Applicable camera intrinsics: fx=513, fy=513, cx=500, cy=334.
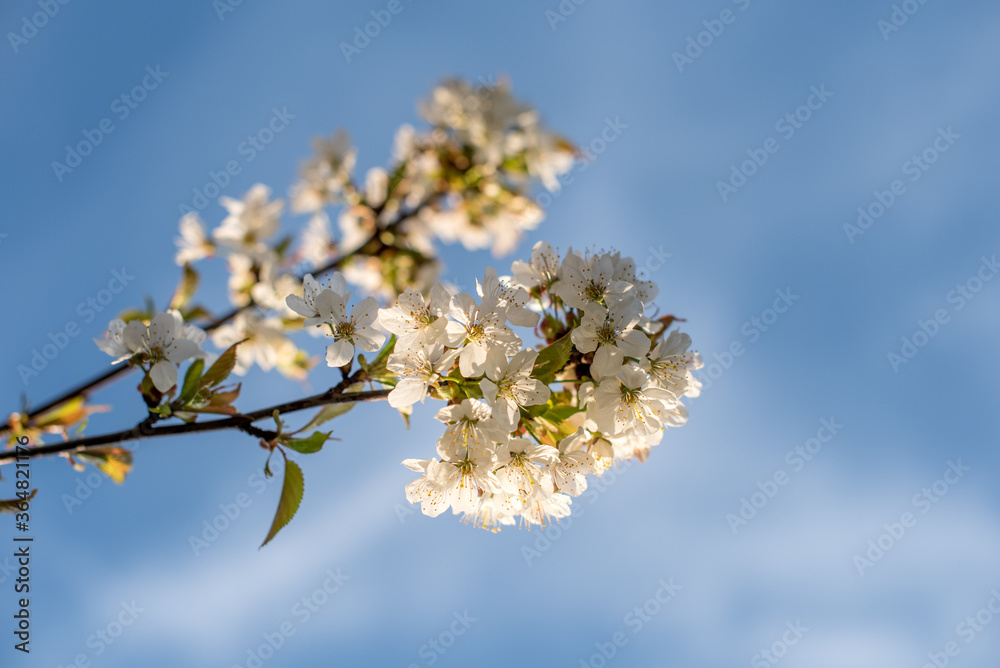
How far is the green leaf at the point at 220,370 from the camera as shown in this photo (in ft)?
5.94

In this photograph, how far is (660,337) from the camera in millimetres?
1927

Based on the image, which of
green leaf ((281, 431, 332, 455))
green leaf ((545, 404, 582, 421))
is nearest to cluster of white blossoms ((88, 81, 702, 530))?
green leaf ((545, 404, 582, 421))

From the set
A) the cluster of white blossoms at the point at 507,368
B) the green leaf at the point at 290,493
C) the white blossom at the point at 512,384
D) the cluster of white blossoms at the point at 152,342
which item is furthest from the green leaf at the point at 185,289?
the white blossom at the point at 512,384

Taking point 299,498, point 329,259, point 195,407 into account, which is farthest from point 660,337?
point 329,259

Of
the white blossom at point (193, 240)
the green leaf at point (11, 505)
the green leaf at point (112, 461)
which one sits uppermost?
the white blossom at point (193, 240)

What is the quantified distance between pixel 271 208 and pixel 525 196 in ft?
5.82

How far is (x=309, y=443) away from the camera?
1646 millimetres

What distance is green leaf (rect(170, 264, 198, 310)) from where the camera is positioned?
2.48 meters

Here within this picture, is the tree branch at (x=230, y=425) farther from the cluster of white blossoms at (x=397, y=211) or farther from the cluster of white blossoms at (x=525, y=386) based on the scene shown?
the cluster of white blossoms at (x=397, y=211)

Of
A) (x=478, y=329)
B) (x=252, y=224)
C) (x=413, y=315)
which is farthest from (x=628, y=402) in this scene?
(x=252, y=224)

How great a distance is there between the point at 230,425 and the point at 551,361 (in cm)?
105

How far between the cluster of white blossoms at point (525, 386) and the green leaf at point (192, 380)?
711mm

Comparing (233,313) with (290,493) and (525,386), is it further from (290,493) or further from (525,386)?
(525,386)

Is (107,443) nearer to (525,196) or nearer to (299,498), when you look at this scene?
(299,498)
